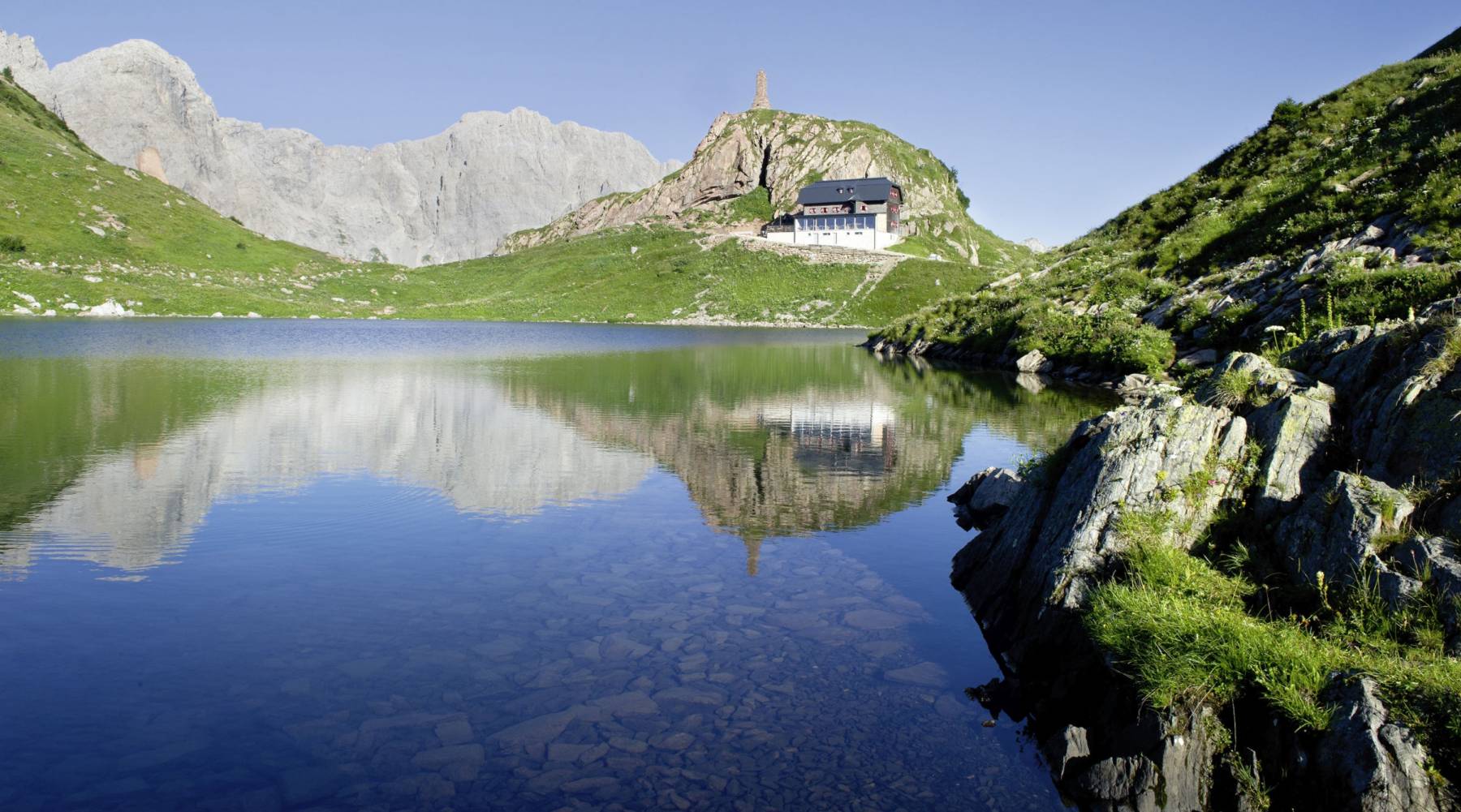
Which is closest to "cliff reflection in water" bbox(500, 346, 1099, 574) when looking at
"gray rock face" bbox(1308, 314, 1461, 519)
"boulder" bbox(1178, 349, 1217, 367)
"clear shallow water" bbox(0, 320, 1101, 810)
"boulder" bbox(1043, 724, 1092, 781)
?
"clear shallow water" bbox(0, 320, 1101, 810)

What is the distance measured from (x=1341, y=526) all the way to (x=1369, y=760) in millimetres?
4551

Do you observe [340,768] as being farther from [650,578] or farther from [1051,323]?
[1051,323]

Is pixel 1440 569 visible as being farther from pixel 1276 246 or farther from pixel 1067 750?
pixel 1276 246

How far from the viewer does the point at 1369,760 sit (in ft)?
28.8

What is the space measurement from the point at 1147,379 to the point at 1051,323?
20015 mm

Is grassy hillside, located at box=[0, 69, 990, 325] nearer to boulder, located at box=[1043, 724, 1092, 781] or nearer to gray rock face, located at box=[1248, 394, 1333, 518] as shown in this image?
gray rock face, located at box=[1248, 394, 1333, 518]

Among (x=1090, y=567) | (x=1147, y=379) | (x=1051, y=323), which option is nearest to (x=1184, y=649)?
(x=1090, y=567)

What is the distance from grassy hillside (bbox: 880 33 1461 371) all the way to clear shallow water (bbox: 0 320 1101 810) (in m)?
15.4

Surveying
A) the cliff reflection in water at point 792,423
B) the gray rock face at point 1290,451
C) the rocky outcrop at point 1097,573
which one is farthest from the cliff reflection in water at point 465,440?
the gray rock face at point 1290,451

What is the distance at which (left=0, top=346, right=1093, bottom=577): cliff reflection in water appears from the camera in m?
23.3

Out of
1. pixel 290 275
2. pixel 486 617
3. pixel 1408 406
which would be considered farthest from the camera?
pixel 290 275

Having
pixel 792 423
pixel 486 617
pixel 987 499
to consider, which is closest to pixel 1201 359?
pixel 792 423

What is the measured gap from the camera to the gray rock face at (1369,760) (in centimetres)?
848

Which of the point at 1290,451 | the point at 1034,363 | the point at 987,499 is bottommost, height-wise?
the point at 987,499
